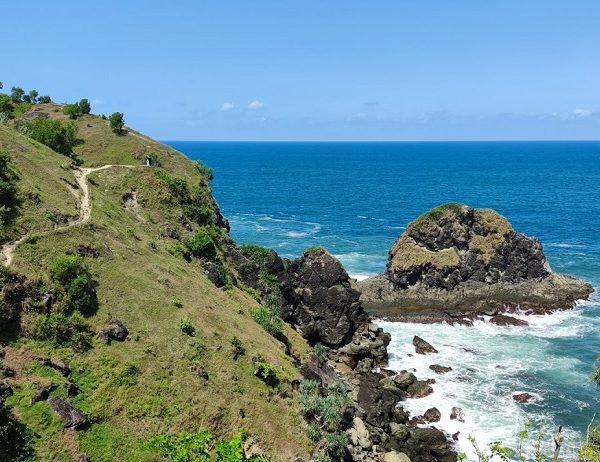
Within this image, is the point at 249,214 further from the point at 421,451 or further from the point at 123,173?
the point at 421,451

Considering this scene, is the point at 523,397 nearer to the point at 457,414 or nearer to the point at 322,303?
the point at 457,414

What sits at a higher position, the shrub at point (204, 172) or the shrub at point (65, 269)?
the shrub at point (204, 172)

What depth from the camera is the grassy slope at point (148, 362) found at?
36406 millimetres

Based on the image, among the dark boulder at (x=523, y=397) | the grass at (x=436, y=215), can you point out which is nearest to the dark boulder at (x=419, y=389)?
the dark boulder at (x=523, y=397)

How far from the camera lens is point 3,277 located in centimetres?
4191

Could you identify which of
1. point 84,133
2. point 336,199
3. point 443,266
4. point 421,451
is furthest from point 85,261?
point 336,199

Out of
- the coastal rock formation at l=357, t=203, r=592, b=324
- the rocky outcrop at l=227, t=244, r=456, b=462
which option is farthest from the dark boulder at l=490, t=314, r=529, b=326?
the rocky outcrop at l=227, t=244, r=456, b=462

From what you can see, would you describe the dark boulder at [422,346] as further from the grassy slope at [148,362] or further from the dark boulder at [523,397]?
Answer: the grassy slope at [148,362]

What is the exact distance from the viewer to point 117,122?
95.1 meters

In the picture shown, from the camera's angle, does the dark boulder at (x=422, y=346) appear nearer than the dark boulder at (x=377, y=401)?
No

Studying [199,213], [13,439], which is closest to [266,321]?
[199,213]

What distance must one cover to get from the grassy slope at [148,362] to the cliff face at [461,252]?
41.0 meters

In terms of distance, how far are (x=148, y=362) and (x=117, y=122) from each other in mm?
65052

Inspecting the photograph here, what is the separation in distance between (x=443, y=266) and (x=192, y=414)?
6651cm
